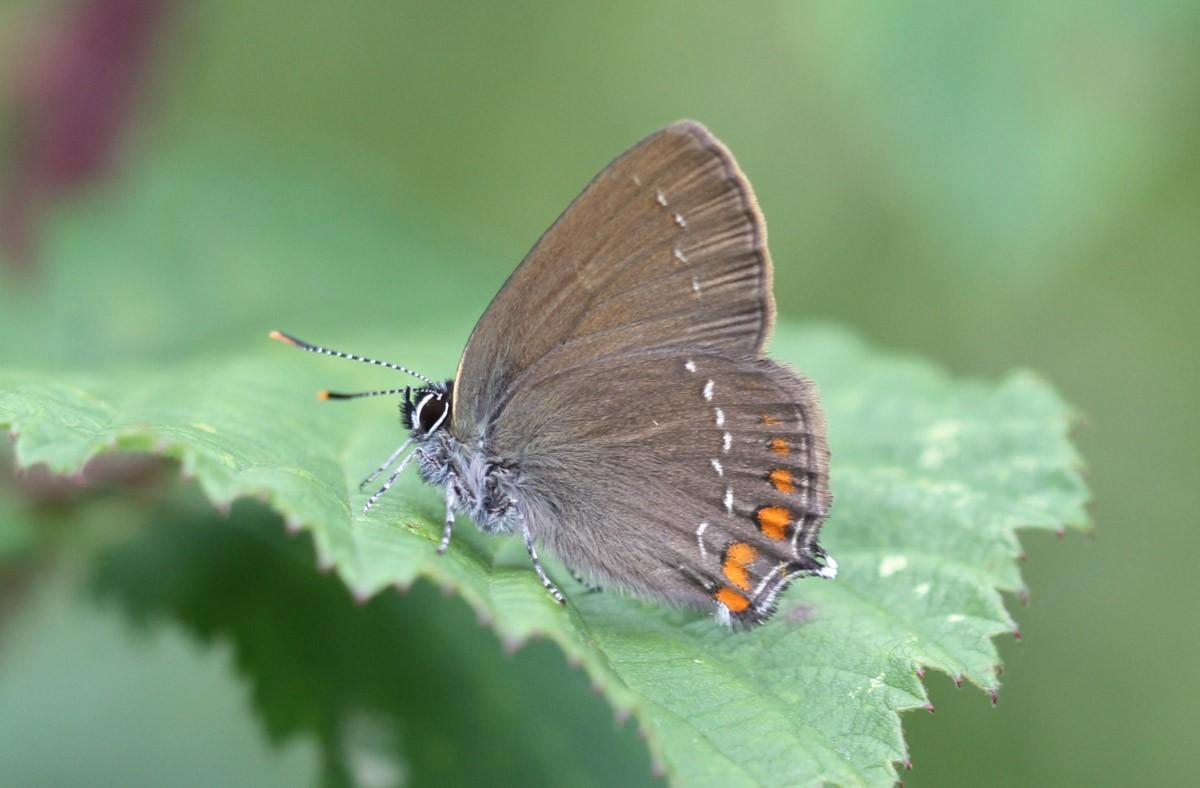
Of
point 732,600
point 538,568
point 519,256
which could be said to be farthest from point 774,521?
point 519,256

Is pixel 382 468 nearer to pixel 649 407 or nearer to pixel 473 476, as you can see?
pixel 473 476

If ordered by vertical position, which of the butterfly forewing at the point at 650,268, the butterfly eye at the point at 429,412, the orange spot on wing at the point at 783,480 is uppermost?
the butterfly forewing at the point at 650,268

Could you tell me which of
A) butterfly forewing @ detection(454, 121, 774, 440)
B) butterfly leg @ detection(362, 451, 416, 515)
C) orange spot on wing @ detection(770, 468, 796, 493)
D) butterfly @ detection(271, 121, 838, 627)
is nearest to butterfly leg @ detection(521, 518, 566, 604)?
butterfly @ detection(271, 121, 838, 627)

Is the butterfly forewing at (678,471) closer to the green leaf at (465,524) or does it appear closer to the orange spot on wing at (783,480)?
the orange spot on wing at (783,480)

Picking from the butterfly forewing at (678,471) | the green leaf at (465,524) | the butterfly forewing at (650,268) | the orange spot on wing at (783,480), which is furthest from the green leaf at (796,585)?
the butterfly forewing at (650,268)

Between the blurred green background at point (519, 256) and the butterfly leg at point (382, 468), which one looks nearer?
the butterfly leg at point (382, 468)

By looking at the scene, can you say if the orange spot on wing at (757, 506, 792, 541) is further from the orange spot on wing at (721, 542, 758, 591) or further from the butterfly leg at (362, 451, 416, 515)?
the butterfly leg at (362, 451, 416, 515)

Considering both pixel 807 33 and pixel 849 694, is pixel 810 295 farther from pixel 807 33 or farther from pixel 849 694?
pixel 849 694
